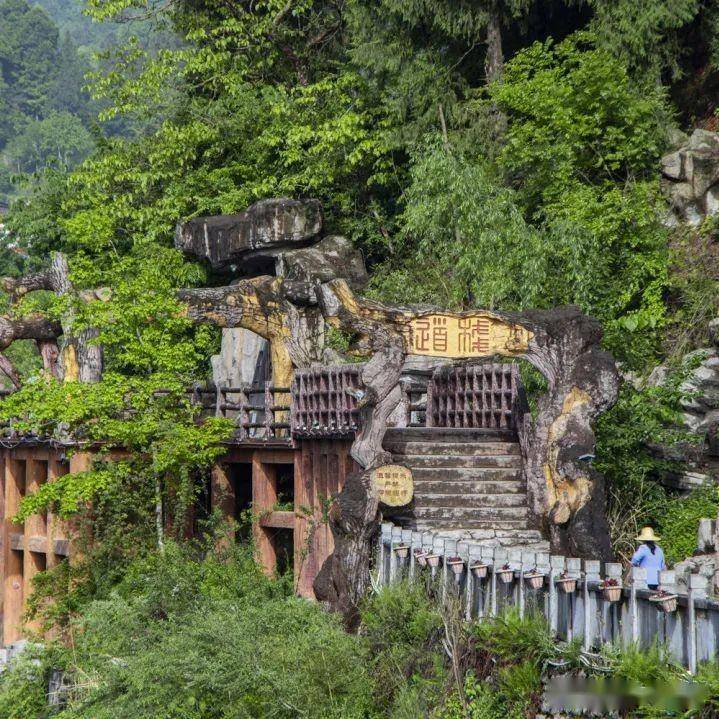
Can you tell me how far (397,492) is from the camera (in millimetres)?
17609

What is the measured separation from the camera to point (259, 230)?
3181 centimetres

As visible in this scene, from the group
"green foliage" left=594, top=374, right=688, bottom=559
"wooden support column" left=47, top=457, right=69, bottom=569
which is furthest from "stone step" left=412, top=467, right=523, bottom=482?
A: "wooden support column" left=47, top=457, right=69, bottom=569

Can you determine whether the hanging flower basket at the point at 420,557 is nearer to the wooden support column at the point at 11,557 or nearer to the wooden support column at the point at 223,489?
the wooden support column at the point at 223,489

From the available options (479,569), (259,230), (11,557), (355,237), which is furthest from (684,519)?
(11,557)

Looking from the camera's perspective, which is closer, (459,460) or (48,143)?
(459,460)

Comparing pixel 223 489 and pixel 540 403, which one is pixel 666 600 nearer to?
pixel 540 403

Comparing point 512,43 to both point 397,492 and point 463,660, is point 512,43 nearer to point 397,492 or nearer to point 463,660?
point 397,492

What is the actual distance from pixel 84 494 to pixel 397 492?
7.13m

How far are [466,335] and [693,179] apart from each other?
36.5 feet

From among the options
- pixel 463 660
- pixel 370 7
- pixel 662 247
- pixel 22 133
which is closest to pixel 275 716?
pixel 463 660

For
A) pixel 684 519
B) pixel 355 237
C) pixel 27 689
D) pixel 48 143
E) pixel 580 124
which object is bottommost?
pixel 27 689

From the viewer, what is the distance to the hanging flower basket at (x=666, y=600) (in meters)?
11.1

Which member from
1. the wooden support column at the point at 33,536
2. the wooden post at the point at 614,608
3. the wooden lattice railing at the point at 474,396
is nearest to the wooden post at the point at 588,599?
the wooden post at the point at 614,608

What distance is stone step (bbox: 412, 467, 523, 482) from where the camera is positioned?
19.0 meters
